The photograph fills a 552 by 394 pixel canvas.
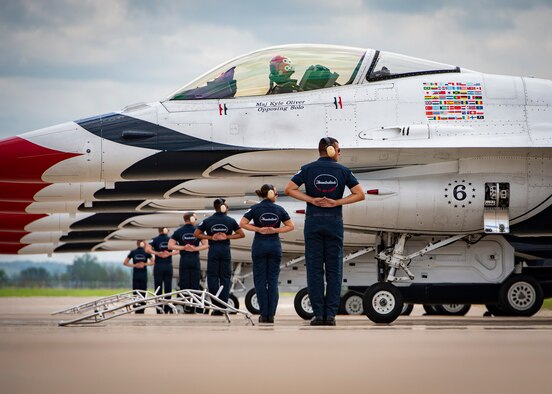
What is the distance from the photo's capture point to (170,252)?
1823 centimetres

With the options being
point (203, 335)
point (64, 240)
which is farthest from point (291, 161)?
point (64, 240)

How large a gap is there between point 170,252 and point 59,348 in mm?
13173

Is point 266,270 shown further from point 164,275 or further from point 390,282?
point 164,275

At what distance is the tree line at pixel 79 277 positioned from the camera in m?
82.2

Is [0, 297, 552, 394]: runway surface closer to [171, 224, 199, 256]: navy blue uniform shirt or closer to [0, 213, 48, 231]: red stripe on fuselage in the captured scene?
[171, 224, 199, 256]: navy blue uniform shirt

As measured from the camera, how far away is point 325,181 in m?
7.96

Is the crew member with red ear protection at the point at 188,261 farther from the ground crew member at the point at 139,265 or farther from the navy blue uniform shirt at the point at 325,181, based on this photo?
the navy blue uniform shirt at the point at 325,181

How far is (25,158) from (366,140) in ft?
12.1

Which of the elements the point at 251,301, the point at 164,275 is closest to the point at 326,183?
the point at 251,301

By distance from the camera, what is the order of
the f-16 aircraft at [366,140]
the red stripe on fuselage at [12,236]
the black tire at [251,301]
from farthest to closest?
the red stripe on fuselage at [12,236], the black tire at [251,301], the f-16 aircraft at [366,140]

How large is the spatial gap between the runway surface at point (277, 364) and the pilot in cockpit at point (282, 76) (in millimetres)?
5038

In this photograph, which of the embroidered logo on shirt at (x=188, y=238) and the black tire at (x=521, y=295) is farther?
the embroidered logo on shirt at (x=188, y=238)

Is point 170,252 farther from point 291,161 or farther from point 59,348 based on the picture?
point 59,348

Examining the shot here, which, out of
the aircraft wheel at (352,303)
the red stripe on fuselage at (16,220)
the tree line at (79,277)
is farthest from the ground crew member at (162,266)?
the tree line at (79,277)
